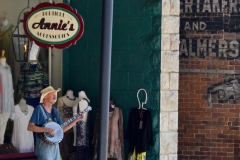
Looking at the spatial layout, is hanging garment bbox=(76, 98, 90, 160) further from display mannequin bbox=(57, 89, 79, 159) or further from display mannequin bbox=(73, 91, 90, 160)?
display mannequin bbox=(57, 89, 79, 159)

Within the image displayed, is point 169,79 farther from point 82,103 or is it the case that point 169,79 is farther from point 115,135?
point 82,103

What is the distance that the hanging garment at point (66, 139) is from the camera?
7.57 m

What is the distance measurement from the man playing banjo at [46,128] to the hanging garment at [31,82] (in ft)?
4.46

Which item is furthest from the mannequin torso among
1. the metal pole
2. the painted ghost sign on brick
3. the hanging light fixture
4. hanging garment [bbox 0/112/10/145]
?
the metal pole

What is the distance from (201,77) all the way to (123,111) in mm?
2317

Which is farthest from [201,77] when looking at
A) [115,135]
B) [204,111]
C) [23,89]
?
[23,89]

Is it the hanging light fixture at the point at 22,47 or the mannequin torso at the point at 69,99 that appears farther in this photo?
the hanging light fixture at the point at 22,47

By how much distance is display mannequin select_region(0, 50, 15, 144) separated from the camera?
24.6ft

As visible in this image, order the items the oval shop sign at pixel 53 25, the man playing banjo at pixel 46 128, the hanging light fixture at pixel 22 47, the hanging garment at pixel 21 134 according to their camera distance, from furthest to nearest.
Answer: the hanging light fixture at pixel 22 47, the hanging garment at pixel 21 134, the oval shop sign at pixel 53 25, the man playing banjo at pixel 46 128

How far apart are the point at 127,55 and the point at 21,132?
200cm

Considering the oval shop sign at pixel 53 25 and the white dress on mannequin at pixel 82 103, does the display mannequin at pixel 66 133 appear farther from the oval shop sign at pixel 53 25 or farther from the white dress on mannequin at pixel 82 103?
the oval shop sign at pixel 53 25

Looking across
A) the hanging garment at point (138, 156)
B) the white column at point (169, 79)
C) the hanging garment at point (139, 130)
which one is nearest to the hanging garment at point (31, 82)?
the hanging garment at point (139, 130)

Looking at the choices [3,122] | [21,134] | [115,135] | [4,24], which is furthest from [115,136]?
[4,24]

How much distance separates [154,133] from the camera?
7.58m
